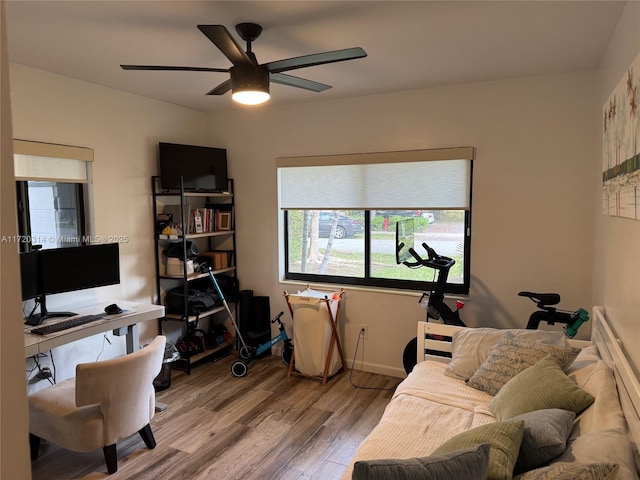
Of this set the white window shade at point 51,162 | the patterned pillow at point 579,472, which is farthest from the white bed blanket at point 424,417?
the white window shade at point 51,162

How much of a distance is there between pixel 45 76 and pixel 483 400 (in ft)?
11.8

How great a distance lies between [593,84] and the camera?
3.04 m

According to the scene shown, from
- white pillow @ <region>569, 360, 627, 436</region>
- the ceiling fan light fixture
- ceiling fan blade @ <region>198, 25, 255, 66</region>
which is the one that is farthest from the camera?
the ceiling fan light fixture

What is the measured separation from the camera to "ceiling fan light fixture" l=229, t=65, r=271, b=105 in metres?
2.25

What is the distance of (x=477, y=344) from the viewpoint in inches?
107

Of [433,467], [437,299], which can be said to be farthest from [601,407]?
[437,299]

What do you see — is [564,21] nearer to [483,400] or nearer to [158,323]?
[483,400]

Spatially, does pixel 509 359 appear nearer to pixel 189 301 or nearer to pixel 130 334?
pixel 130 334

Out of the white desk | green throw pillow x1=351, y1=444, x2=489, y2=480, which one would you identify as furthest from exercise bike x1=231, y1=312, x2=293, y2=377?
green throw pillow x1=351, y1=444, x2=489, y2=480

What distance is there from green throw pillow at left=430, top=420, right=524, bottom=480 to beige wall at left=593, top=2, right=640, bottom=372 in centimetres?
57

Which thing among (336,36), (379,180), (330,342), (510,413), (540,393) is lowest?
(330,342)

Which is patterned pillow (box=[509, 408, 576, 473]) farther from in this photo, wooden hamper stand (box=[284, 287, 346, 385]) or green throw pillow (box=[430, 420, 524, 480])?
wooden hamper stand (box=[284, 287, 346, 385])

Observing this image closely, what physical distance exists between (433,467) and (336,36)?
2.18m

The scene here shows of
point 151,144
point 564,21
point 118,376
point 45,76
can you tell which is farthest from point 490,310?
point 45,76
